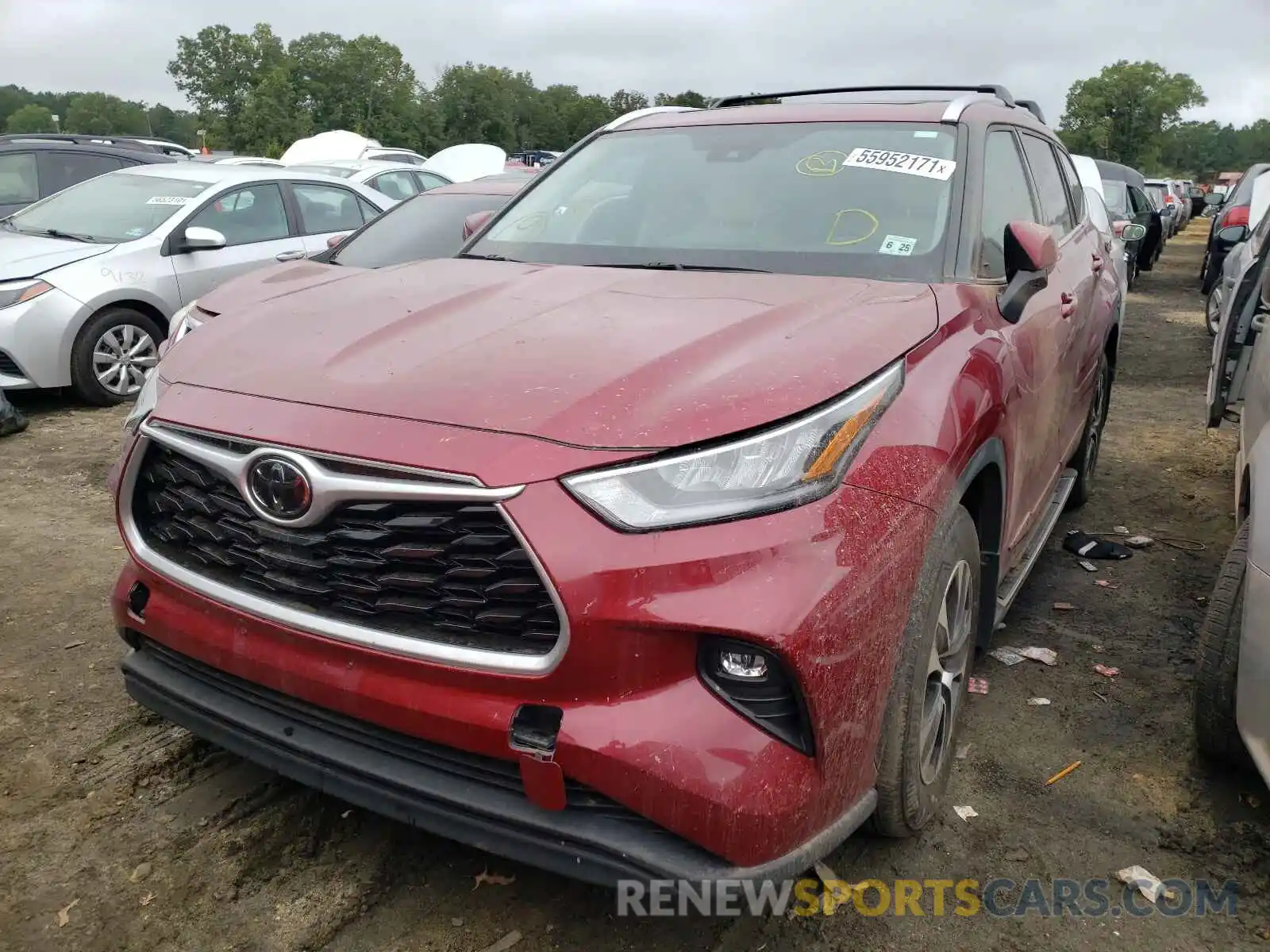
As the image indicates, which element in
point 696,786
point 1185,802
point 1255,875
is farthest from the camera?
point 1185,802

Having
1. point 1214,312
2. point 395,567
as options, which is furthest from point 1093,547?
point 1214,312

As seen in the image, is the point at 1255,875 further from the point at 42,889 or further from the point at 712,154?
the point at 42,889

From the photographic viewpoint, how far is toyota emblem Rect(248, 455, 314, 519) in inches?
74.9

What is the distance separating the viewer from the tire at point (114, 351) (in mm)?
6605

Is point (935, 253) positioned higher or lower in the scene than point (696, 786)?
higher

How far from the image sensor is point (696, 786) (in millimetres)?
1698

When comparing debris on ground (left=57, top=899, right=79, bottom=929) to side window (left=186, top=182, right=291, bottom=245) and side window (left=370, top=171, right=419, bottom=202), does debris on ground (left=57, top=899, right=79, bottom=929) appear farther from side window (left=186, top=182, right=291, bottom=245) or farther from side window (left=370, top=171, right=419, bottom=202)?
side window (left=370, top=171, right=419, bottom=202)

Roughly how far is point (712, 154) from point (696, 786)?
7.42ft

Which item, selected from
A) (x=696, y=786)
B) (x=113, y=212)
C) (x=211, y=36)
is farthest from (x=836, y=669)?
(x=211, y=36)

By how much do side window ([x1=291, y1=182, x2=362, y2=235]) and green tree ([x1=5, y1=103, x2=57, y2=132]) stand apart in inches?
2883

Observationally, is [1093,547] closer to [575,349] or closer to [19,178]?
[575,349]

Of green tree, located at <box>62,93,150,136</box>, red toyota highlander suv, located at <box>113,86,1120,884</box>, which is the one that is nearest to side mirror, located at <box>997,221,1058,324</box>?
red toyota highlander suv, located at <box>113,86,1120,884</box>

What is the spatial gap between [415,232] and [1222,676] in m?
4.94

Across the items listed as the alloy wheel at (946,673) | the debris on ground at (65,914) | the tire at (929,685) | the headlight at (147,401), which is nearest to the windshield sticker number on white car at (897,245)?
the tire at (929,685)
